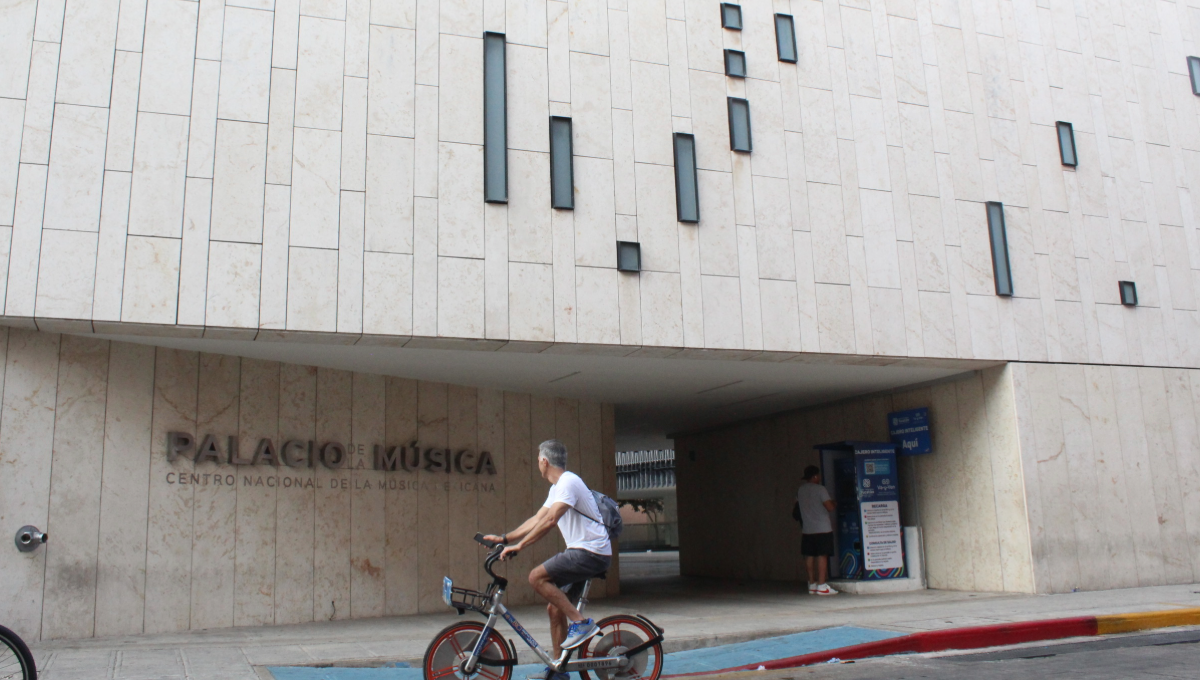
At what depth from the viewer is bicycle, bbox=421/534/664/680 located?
580cm

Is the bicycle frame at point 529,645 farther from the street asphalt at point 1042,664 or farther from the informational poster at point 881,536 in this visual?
the informational poster at point 881,536

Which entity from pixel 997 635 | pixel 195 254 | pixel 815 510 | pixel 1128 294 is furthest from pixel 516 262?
pixel 1128 294

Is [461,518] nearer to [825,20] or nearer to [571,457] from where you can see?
[571,457]

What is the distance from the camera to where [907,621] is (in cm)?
948

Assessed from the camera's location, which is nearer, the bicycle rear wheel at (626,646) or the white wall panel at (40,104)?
the bicycle rear wheel at (626,646)

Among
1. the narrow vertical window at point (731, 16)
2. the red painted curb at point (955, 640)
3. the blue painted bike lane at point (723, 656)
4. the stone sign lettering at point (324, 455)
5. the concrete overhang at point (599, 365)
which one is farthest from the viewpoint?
the narrow vertical window at point (731, 16)

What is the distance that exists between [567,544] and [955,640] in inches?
165

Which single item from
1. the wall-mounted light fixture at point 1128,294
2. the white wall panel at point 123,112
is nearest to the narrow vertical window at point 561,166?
the white wall panel at point 123,112

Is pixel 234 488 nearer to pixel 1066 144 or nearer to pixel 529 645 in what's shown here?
pixel 529 645

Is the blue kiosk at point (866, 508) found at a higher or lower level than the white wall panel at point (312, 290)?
lower

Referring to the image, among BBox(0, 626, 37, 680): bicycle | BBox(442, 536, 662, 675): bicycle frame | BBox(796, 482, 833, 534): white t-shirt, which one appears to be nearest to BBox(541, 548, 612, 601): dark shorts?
BBox(442, 536, 662, 675): bicycle frame

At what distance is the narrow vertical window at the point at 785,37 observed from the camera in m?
12.3

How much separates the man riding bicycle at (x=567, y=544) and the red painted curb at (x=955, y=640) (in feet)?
5.05

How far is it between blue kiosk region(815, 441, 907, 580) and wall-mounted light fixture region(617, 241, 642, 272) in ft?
15.6
